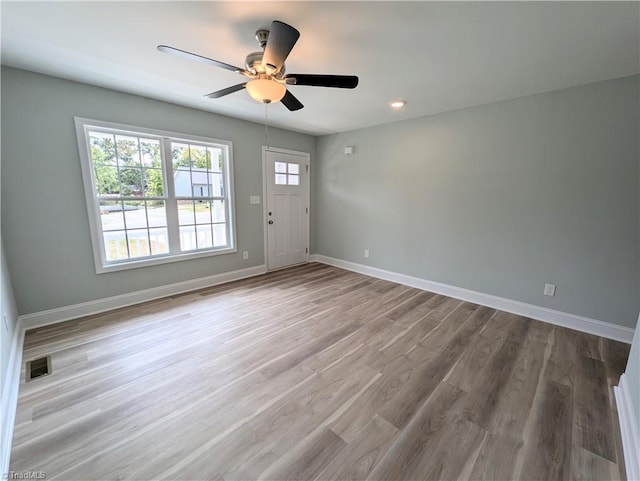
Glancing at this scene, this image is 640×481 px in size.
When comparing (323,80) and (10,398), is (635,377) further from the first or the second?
(10,398)

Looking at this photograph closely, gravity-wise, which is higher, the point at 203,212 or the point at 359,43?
the point at 359,43

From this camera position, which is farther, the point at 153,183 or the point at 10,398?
the point at 153,183

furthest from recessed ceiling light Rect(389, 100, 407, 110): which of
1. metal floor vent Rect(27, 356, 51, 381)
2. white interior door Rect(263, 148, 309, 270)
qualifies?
metal floor vent Rect(27, 356, 51, 381)

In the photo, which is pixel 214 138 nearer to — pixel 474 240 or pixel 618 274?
pixel 474 240

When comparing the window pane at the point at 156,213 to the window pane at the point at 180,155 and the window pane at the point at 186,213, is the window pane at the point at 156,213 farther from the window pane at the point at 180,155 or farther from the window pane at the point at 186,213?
the window pane at the point at 180,155

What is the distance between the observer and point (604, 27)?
1.67m

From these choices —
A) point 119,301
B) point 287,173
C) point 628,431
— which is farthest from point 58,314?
point 628,431

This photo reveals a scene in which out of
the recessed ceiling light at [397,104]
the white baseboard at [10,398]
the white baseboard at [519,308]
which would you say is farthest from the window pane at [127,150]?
the white baseboard at [519,308]

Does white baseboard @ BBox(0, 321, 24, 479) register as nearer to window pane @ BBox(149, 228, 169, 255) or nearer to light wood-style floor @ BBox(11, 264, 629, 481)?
light wood-style floor @ BBox(11, 264, 629, 481)

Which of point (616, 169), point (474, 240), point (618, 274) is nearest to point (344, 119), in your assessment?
point (474, 240)

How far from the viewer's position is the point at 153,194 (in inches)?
129

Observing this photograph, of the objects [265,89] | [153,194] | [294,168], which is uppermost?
[265,89]

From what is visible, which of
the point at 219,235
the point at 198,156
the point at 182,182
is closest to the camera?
the point at 182,182

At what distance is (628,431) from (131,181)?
4649mm
